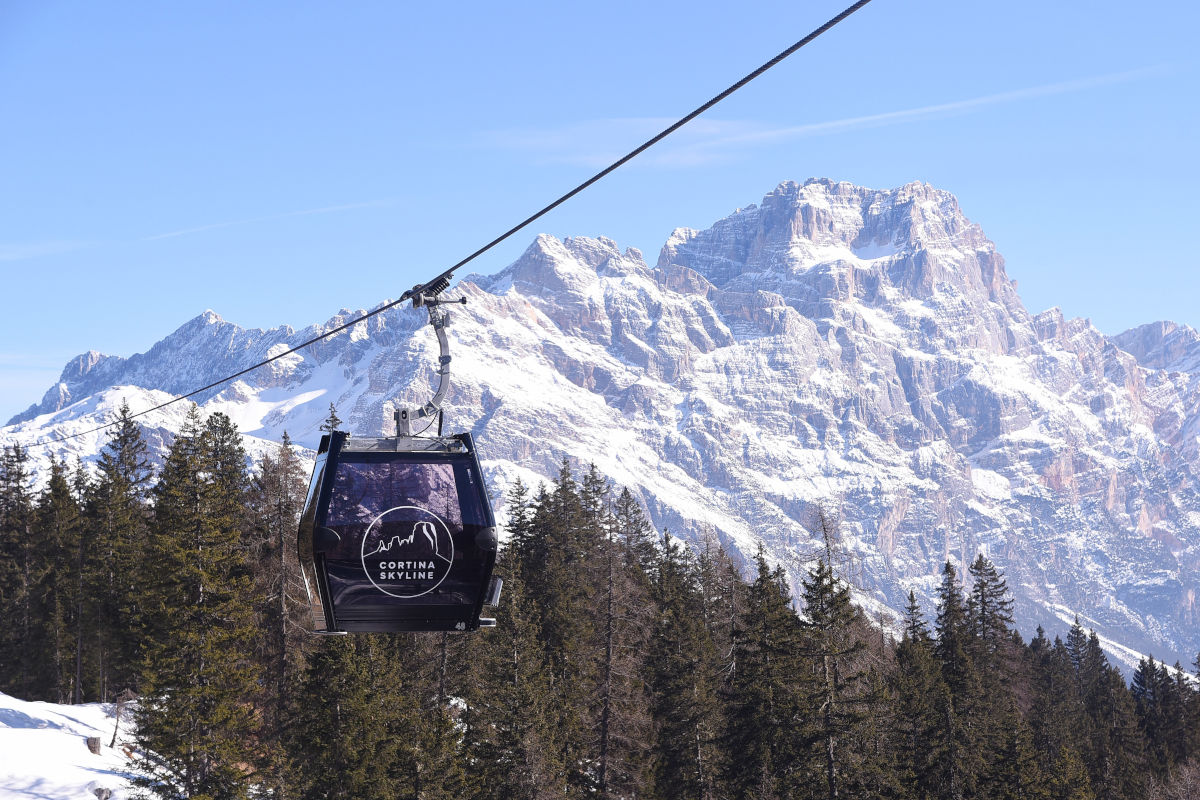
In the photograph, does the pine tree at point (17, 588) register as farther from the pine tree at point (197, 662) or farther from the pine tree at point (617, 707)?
the pine tree at point (617, 707)

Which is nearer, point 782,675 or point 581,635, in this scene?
point 782,675

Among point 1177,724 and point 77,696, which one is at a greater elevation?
point 77,696

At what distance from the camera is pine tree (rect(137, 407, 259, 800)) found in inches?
1438

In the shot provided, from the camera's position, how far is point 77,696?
216ft

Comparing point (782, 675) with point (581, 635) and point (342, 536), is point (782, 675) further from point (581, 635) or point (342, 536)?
point (342, 536)

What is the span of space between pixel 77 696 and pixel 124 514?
38.4ft

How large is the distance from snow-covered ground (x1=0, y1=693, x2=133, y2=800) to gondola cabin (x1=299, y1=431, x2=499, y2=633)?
3054cm

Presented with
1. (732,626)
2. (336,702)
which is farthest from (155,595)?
(732,626)

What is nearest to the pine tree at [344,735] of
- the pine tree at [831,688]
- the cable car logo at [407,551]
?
the pine tree at [831,688]

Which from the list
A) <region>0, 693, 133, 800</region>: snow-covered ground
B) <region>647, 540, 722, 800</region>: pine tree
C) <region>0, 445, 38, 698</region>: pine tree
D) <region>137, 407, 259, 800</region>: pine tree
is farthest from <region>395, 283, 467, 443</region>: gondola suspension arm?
<region>0, 445, 38, 698</region>: pine tree

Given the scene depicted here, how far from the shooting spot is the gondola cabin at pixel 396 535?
1405cm

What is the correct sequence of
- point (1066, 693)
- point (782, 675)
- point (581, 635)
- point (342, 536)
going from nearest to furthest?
point (342, 536) → point (782, 675) → point (581, 635) → point (1066, 693)

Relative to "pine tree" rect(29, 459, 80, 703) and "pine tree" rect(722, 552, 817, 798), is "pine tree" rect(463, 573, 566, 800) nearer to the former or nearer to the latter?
"pine tree" rect(722, 552, 817, 798)

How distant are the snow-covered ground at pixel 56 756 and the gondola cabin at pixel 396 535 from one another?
30542mm
